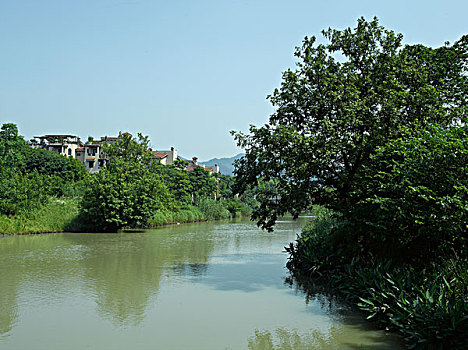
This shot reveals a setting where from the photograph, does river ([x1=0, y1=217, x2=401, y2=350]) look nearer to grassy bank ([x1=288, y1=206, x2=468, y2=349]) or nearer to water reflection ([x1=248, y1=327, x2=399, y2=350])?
water reflection ([x1=248, y1=327, x2=399, y2=350])

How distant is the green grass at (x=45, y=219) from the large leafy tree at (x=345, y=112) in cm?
1841

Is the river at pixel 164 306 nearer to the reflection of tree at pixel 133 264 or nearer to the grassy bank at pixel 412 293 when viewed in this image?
the reflection of tree at pixel 133 264

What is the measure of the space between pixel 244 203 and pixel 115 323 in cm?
5498

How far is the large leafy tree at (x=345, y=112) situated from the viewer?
12359 millimetres

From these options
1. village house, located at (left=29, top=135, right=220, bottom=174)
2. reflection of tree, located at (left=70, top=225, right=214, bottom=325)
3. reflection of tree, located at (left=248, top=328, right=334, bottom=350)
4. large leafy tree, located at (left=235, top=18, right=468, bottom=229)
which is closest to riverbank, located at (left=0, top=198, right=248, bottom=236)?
reflection of tree, located at (left=70, top=225, right=214, bottom=325)

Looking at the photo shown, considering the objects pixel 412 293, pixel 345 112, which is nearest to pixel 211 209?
pixel 345 112

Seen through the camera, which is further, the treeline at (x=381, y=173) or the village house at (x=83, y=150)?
the village house at (x=83, y=150)

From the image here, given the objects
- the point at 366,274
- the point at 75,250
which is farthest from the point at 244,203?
the point at 366,274

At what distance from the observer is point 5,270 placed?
1527cm

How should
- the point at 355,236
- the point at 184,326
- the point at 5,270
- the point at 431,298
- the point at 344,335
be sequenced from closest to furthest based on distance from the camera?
the point at 431,298
the point at 344,335
the point at 184,326
the point at 355,236
the point at 5,270

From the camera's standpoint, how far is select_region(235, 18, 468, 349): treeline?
8.26 m

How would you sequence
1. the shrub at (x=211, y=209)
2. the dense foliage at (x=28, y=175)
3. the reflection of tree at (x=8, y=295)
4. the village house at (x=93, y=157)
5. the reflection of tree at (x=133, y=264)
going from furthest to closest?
the village house at (x=93, y=157)
the shrub at (x=211, y=209)
the dense foliage at (x=28, y=175)
the reflection of tree at (x=133, y=264)
the reflection of tree at (x=8, y=295)

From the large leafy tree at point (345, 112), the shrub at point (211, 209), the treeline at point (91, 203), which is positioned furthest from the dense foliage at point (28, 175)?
the large leafy tree at point (345, 112)

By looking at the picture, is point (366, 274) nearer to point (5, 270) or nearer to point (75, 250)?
point (5, 270)
